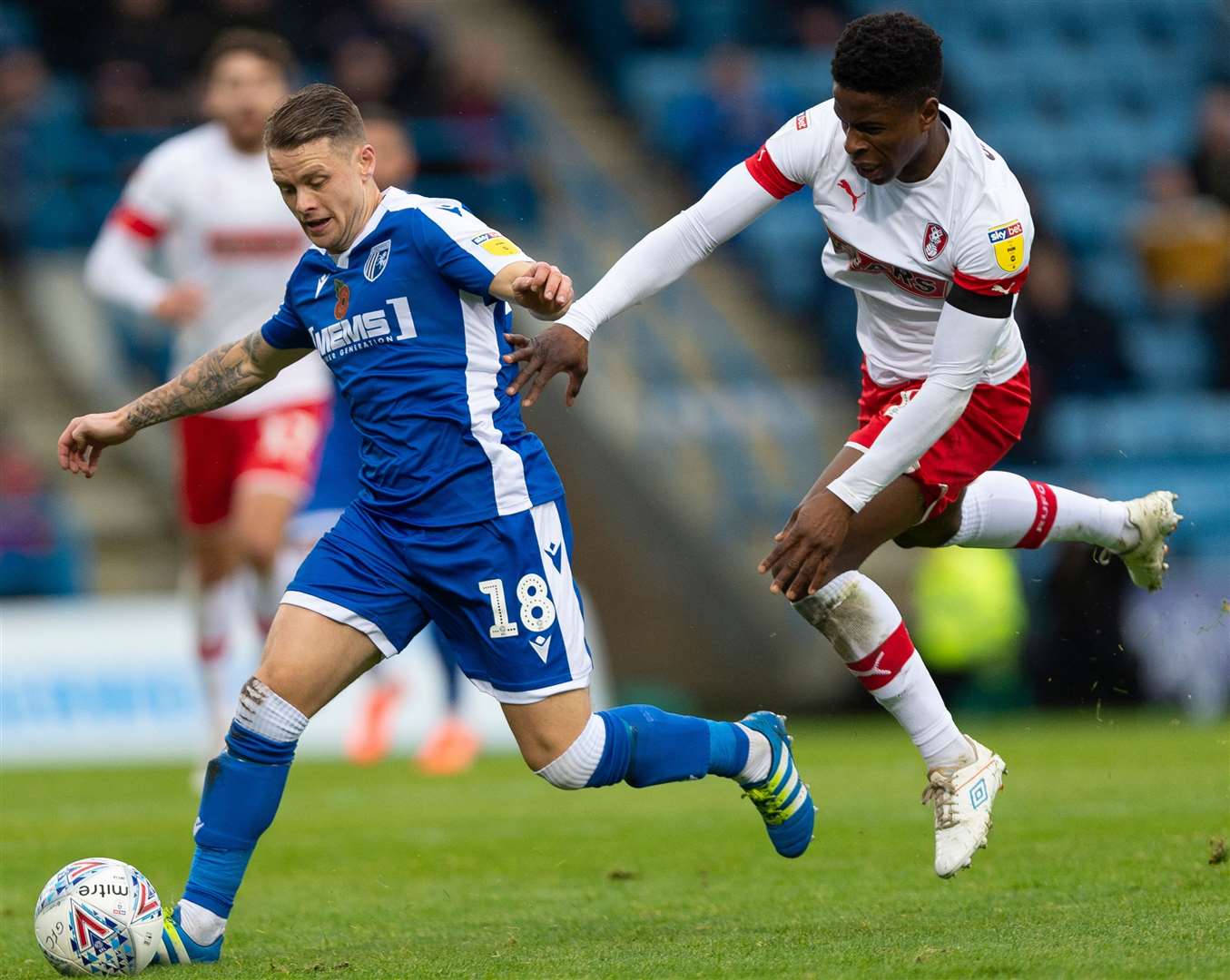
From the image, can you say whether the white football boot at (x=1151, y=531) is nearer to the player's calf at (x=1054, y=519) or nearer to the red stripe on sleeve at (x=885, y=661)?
the player's calf at (x=1054, y=519)

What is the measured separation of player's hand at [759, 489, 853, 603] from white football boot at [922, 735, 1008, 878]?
0.89 meters

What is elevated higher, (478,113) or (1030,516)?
(478,113)

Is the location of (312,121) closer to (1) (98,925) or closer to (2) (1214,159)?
(1) (98,925)

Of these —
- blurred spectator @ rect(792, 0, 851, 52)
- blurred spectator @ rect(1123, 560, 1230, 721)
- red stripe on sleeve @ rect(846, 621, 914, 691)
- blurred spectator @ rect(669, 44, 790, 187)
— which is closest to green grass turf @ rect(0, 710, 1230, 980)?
red stripe on sleeve @ rect(846, 621, 914, 691)

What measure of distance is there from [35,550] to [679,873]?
6.63 metres

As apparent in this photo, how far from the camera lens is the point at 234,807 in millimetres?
5062

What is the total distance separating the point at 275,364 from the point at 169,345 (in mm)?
8111

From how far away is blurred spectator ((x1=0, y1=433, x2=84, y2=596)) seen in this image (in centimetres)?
1205

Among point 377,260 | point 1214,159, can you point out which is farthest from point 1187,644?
point 377,260

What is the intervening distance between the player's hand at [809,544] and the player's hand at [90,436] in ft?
6.10

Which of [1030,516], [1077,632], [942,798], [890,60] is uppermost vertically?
[890,60]

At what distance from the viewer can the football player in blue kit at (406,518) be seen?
5.06 meters

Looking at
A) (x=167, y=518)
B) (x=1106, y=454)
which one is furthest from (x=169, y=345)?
(x=1106, y=454)

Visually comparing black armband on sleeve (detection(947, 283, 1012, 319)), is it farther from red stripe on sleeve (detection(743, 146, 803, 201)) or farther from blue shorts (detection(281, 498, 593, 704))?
blue shorts (detection(281, 498, 593, 704))
